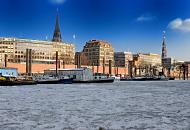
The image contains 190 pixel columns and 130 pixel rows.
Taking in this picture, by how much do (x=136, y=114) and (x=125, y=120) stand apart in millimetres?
3852

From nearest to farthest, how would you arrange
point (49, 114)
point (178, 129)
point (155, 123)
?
point (178, 129) < point (155, 123) < point (49, 114)

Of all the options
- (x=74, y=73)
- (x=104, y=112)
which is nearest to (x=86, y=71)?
(x=74, y=73)

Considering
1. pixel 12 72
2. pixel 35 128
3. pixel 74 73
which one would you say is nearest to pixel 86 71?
pixel 74 73

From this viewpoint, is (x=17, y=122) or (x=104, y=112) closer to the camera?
(x=17, y=122)

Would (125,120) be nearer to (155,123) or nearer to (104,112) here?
(155,123)

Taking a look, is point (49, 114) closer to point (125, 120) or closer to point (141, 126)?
point (125, 120)

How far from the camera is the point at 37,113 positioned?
99.9 feet

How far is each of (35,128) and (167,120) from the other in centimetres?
969

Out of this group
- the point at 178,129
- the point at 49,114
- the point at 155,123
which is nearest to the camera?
the point at 178,129

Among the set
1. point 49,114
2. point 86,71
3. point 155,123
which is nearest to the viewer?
point 155,123

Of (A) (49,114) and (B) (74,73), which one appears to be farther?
(B) (74,73)

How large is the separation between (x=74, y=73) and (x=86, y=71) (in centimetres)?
497

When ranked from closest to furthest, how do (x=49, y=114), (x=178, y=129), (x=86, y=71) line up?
(x=178, y=129)
(x=49, y=114)
(x=86, y=71)

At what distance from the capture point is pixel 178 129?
890 inches
